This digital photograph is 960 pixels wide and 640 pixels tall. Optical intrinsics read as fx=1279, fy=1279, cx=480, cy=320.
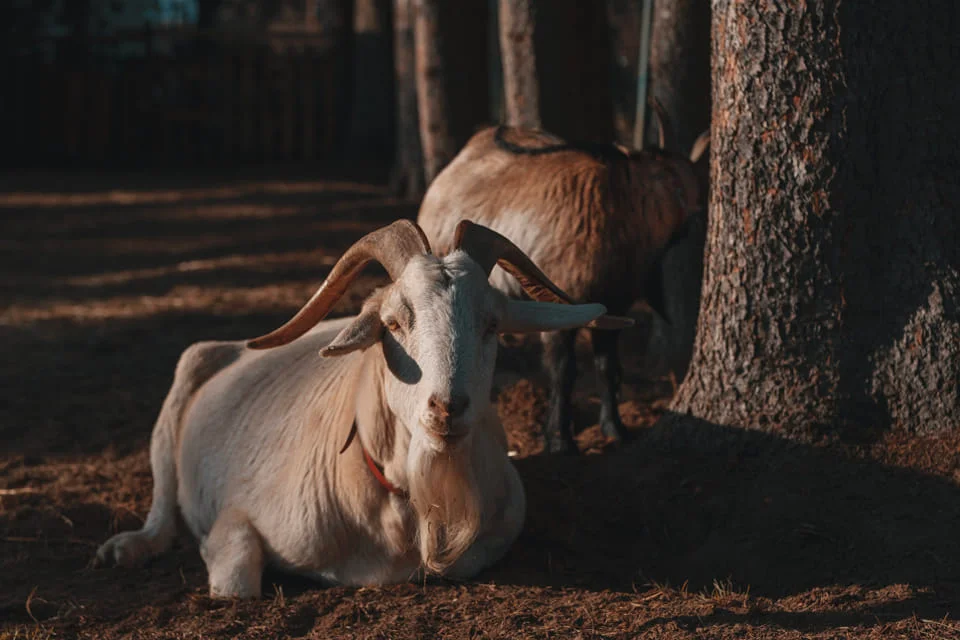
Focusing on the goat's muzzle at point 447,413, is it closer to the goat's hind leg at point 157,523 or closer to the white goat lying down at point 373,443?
the white goat lying down at point 373,443

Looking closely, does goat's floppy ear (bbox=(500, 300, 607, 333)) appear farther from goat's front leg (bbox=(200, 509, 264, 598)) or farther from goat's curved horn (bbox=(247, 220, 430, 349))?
goat's front leg (bbox=(200, 509, 264, 598))

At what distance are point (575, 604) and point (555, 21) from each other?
4745 mm

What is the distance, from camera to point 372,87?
1903 centimetres

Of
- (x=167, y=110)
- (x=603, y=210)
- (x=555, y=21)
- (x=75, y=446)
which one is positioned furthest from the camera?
(x=167, y=110)

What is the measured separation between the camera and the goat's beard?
452 cm

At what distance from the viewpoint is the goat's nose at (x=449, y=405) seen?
418 centimetres

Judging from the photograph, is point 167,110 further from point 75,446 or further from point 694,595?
point 694,595

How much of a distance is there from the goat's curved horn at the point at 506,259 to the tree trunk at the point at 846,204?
2.50 feet

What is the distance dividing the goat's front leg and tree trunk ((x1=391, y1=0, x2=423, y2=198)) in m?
9.92

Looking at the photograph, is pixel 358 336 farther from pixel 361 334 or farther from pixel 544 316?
pixel 544 316

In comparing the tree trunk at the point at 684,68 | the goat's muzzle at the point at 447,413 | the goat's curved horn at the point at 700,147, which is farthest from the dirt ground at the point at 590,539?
the tree trunk at the point at 684,68

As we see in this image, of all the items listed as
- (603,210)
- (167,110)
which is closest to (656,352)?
(603,210)

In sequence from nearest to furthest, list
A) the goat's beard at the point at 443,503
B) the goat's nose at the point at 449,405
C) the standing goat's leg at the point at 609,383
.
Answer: the goat's nose at the point at 449,405 < the goat's beard at the point at 443,503 < the standing goat's leg at the point at 609,383

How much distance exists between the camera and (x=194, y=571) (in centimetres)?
553
